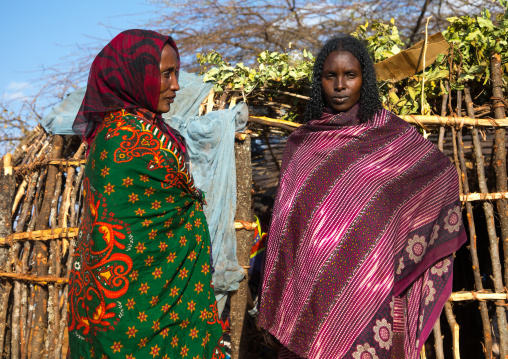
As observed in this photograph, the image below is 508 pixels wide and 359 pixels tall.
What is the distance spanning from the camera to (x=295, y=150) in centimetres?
306

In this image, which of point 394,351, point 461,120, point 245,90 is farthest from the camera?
point 245,90

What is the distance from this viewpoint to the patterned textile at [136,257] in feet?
7.38

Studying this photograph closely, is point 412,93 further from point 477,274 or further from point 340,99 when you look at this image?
point 477,274

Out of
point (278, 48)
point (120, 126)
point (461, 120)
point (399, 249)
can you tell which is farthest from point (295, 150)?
point (278, 48)

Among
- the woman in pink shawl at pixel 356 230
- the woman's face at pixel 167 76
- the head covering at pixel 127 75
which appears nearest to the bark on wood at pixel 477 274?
the woman in pink shawl at pixel 356 230

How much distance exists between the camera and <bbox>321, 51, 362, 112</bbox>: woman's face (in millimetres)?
2961

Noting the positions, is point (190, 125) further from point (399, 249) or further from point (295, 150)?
point (399, 249)

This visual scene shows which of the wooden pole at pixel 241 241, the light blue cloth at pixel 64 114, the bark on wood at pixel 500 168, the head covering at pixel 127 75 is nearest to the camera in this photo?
the head covering at pixel 127 75

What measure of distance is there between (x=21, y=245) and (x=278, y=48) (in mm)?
5359

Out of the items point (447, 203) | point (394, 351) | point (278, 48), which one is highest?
point (278, 48)

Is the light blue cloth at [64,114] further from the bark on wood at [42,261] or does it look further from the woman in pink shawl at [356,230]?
the woman in pink shawl at [356,230]

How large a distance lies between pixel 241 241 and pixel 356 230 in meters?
1.53

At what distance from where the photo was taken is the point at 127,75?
246cm

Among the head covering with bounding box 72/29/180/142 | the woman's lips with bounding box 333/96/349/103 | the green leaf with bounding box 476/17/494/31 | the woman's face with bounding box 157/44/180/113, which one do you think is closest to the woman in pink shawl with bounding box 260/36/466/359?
the woman's lips with bounding box 333/96/349/103
